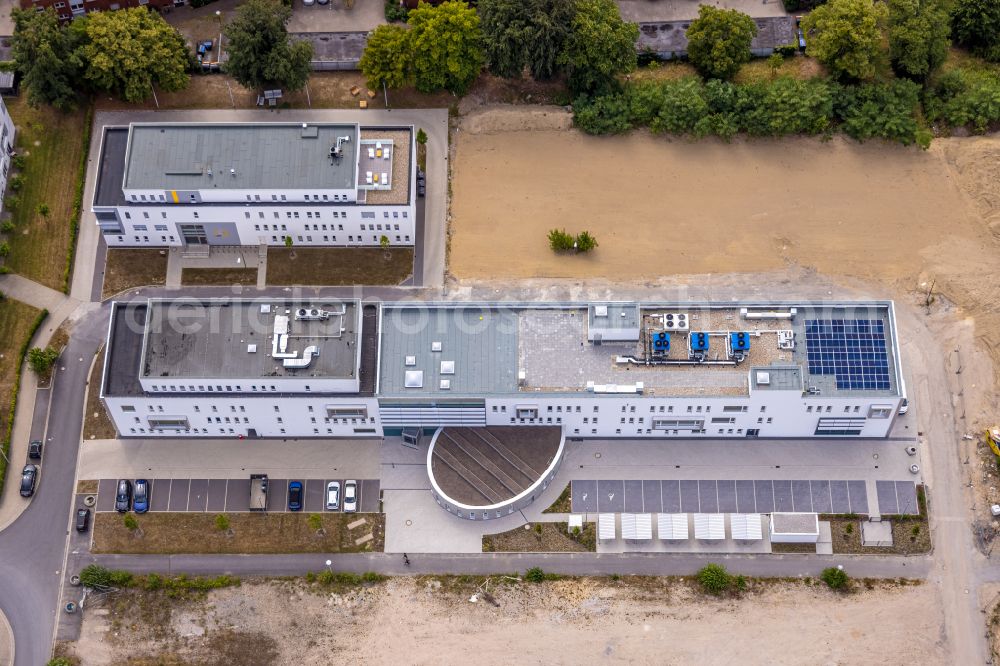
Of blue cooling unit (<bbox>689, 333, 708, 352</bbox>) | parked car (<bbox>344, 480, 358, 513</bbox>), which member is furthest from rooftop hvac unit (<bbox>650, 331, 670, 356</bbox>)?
parked car (<bbox>344, 480, 358, 513</bbox>)

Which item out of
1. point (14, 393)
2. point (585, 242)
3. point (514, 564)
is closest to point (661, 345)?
point (585, 242)

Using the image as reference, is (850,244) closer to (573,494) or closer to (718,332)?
(718,332)

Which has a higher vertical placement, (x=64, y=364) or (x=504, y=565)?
(x=64, y=364)

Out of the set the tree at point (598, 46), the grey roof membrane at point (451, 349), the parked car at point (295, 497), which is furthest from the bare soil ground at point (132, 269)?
the tree at point (598, 46)

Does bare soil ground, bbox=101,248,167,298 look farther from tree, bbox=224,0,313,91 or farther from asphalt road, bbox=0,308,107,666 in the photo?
tree, bbox=224,0,313,91

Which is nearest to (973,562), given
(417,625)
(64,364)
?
(417,625)

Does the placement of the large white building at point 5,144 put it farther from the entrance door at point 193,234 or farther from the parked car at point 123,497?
the parked car at point 123,497

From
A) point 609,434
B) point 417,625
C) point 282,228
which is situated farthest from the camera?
point 282,228
